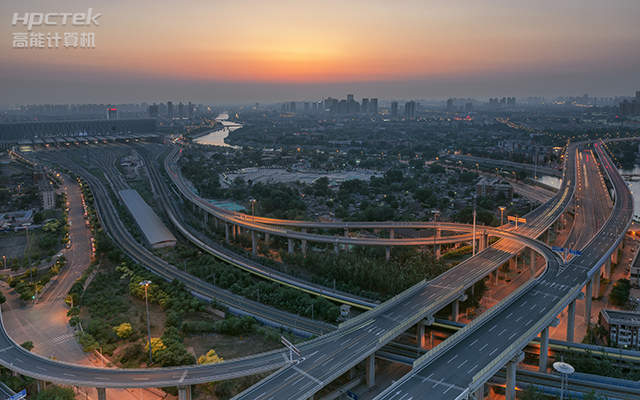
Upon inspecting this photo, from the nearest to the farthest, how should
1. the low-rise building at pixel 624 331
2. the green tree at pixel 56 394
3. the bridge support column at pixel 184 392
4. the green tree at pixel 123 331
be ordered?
the green tree at pixel 56 394, the bridge support column at pixel 184 392, the low-rise building at pixel 624 331, the green tree at pixel 123 331

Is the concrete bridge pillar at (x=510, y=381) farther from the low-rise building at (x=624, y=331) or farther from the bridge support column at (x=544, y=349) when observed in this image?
the low-rise building at (x=624, y=331)

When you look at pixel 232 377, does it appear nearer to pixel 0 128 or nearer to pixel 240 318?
pixel 240 318

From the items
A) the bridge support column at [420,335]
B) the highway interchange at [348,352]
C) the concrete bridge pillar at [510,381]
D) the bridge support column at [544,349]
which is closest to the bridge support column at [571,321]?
the highway interchange at [348,352]

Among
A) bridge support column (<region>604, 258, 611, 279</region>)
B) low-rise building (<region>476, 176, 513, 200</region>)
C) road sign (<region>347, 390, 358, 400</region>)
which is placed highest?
low-rise building (<region>476, 176, 513, 200</region>)

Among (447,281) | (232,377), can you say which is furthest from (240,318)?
(447,281)

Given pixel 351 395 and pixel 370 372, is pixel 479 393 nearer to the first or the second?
pixel 370 372

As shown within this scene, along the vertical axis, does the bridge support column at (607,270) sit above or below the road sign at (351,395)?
A: above

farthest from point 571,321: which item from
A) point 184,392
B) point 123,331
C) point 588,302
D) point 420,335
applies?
point 123,331

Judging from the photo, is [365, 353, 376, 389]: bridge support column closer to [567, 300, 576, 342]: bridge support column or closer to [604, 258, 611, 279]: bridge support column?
[567, 300, 576, 342]: bridge support column

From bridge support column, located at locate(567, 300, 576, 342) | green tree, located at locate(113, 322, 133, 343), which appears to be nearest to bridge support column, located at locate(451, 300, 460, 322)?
bridge support column, located at locate(567, 300, 576, 342)
